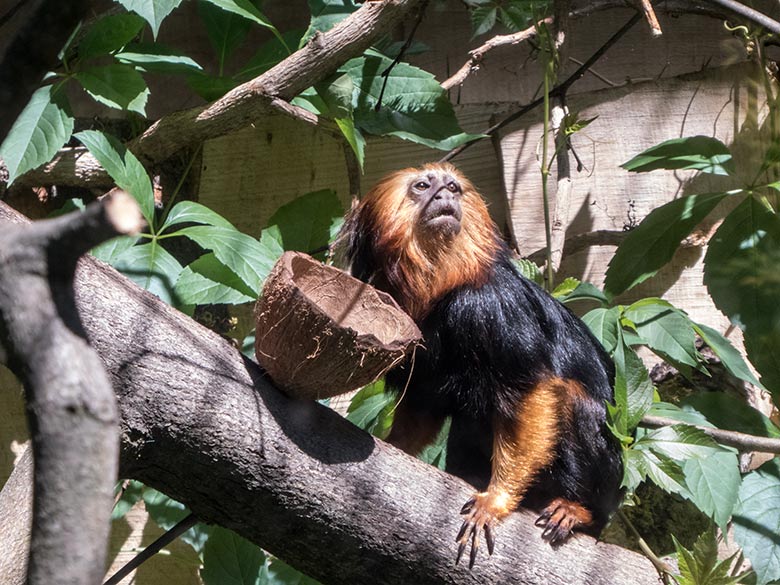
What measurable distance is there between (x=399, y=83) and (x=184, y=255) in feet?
4.99

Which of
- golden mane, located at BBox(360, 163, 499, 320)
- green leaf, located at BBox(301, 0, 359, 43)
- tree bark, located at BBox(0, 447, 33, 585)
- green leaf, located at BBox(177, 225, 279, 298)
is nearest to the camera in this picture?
tree bark, located at BBox(0, 447, 33, 585)

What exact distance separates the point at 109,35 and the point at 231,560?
2.20 m

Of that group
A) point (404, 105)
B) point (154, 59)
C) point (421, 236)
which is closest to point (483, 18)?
point (404, 105)

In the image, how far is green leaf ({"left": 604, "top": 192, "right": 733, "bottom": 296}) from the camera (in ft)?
13.2

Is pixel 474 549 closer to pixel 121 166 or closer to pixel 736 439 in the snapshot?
pixel 736 439

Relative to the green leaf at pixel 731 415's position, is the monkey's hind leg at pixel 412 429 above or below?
below

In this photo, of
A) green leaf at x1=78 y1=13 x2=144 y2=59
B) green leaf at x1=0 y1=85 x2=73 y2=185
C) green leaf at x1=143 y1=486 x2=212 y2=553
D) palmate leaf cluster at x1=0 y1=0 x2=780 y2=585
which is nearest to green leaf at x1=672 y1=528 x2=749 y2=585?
palmate leaf cluster at x1=0 y1=0 x2=780 y2=585

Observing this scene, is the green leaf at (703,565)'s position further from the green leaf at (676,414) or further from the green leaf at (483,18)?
the green leaf at (483,18)

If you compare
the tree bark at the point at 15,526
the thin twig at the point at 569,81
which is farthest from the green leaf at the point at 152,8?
the tree bark at the point at 15,526

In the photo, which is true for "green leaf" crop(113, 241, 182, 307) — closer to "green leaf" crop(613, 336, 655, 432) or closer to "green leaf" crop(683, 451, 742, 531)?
"green leaf" crop(613, 336, 655, 432)

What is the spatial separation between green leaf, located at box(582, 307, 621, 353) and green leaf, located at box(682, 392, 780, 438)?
1.40ft

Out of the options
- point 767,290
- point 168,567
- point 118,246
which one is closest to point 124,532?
point 168,567

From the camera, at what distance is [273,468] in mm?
2688

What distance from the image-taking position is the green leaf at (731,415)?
379cm
